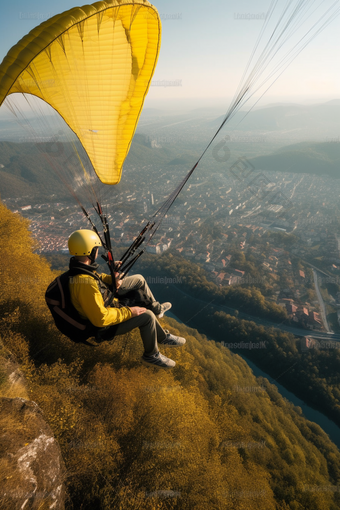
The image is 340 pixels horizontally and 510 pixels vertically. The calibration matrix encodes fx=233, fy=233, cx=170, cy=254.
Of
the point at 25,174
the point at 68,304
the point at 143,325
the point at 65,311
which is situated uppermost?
the point at 25,174

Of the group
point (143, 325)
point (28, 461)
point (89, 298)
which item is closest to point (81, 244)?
point (89, 298)

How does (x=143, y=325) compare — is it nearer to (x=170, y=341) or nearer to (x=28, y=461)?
(x=170, y=341)

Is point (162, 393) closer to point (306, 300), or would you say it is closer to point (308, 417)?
point (308, 417)

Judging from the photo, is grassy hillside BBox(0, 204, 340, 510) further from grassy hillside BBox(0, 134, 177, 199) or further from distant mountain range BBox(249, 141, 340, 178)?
distant mountain range BBox(249, 141, 340, 178)

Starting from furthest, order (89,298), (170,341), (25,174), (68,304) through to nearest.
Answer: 1. (25,174)
2. (170,341)
3. (68,304)
4. (89,298)

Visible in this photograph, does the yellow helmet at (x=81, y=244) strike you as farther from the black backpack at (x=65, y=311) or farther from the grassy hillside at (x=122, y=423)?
the grassy hillside at (x=122, y=423)

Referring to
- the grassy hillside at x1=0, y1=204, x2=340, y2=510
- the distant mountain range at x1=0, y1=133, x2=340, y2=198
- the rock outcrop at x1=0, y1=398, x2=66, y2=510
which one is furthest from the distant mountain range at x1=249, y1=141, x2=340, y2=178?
the rock outcrop at x1=0, y1=398, x2=66, y2=510
